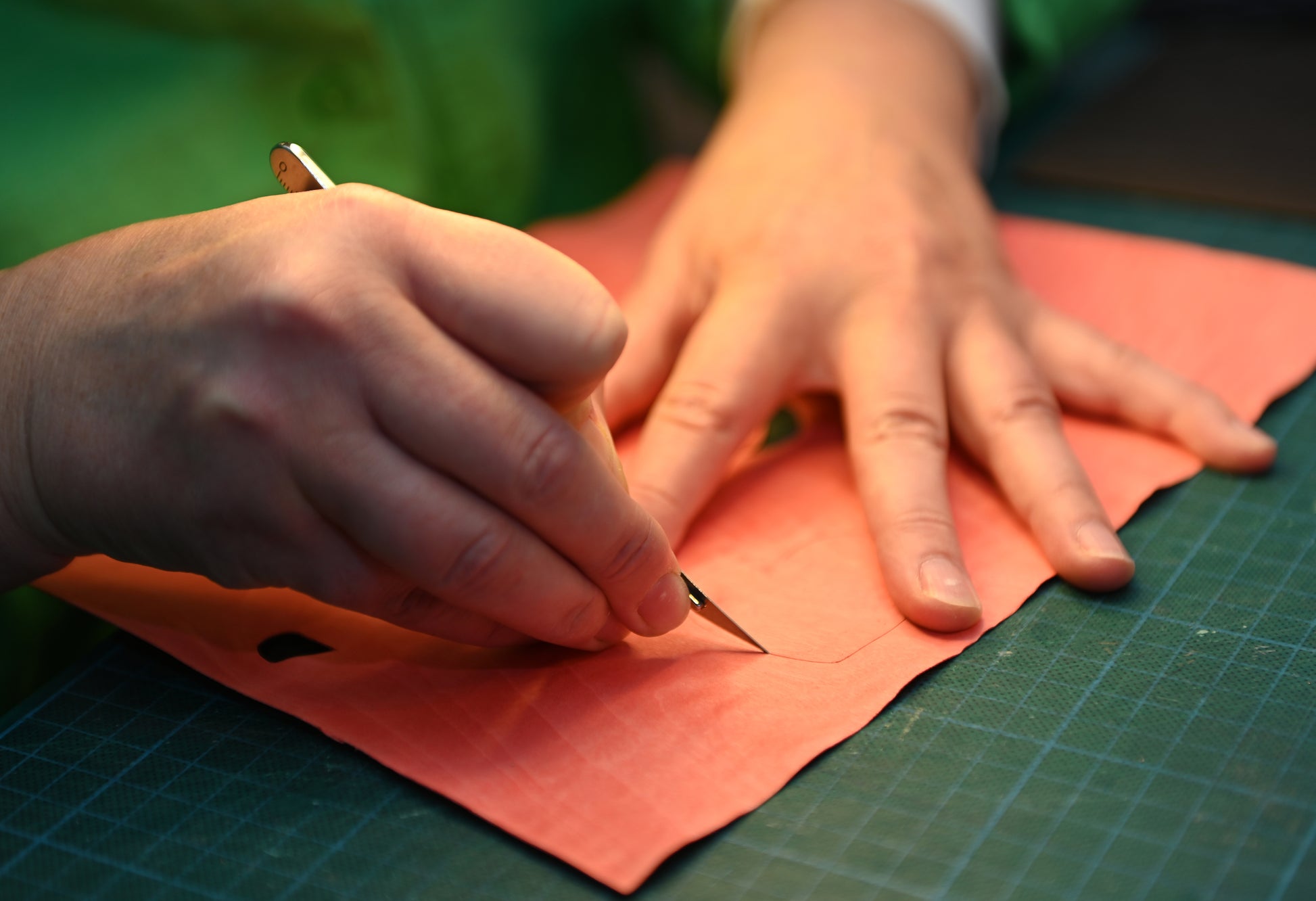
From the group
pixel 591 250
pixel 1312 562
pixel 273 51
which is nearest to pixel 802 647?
pixel 1312 562

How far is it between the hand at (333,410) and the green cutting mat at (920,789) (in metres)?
0.11

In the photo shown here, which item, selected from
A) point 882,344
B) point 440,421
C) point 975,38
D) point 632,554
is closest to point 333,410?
point 440,421

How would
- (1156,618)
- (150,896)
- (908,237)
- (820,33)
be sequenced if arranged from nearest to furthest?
(150,896) < (1156,618) < (908,237) < (820,33)

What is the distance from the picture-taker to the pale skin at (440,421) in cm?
53

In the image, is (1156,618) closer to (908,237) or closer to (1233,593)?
(1233,593)

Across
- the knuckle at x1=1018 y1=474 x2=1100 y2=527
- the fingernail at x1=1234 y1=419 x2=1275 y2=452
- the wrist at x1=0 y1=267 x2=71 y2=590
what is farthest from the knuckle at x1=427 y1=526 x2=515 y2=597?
the fingernail at x1=1234 y1=419 x2=1275 y2=452

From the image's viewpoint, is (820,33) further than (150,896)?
Yes

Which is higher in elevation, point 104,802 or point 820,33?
point 820,33

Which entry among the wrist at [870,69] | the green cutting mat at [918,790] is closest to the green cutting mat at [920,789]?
the green cutting mat at [918,790]

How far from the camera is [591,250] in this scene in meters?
1.17

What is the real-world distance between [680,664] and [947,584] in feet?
0.56

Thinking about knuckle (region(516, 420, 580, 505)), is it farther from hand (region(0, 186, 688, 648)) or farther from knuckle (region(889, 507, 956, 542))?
knuckle (region(889, 507, 956, 542))

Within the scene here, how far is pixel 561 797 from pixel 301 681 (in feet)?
0.64

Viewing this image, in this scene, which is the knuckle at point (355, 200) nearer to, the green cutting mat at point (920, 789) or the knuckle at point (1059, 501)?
the green cutting mat at point (920, 789)
